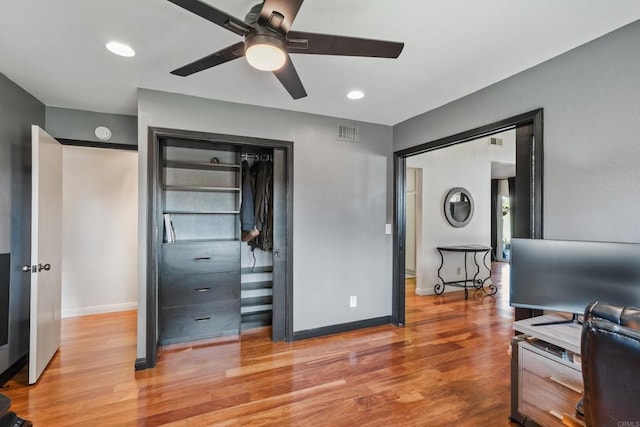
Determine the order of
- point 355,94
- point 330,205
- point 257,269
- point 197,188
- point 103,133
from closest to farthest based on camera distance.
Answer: point 355,94, point 197,188, point 103,133, point 330,205, point 257,269

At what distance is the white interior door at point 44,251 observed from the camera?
2342mm

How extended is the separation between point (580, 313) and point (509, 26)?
1.70 meters

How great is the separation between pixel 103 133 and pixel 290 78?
257 cm

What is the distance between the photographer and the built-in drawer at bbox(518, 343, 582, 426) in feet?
5.30

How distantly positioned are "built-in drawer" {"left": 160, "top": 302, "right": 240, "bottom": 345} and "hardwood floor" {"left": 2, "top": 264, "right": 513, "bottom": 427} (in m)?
0.12

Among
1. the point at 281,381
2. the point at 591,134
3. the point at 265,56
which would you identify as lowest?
the point at 281,381

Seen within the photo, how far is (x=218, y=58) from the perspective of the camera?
162 centimetres

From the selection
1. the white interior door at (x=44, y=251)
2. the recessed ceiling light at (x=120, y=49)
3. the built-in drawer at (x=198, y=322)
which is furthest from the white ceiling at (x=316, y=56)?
the built-in drawer at (x=198, y=322)

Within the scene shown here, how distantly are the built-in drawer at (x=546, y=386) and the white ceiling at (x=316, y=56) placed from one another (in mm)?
1890

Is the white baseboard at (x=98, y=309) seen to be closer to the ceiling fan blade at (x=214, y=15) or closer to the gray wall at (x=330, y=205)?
the gray wall at (x=330, y=205)

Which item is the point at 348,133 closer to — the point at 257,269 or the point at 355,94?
the point at 355,94

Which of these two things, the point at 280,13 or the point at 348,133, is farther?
the point at 348,133

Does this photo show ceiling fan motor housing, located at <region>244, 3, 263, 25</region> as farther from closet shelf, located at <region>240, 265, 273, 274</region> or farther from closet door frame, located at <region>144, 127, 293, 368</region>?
closet shelf, located at <region>240, 265, 273, 274</region>

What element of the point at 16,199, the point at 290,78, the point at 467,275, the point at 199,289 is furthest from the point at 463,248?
the point at 16,199
